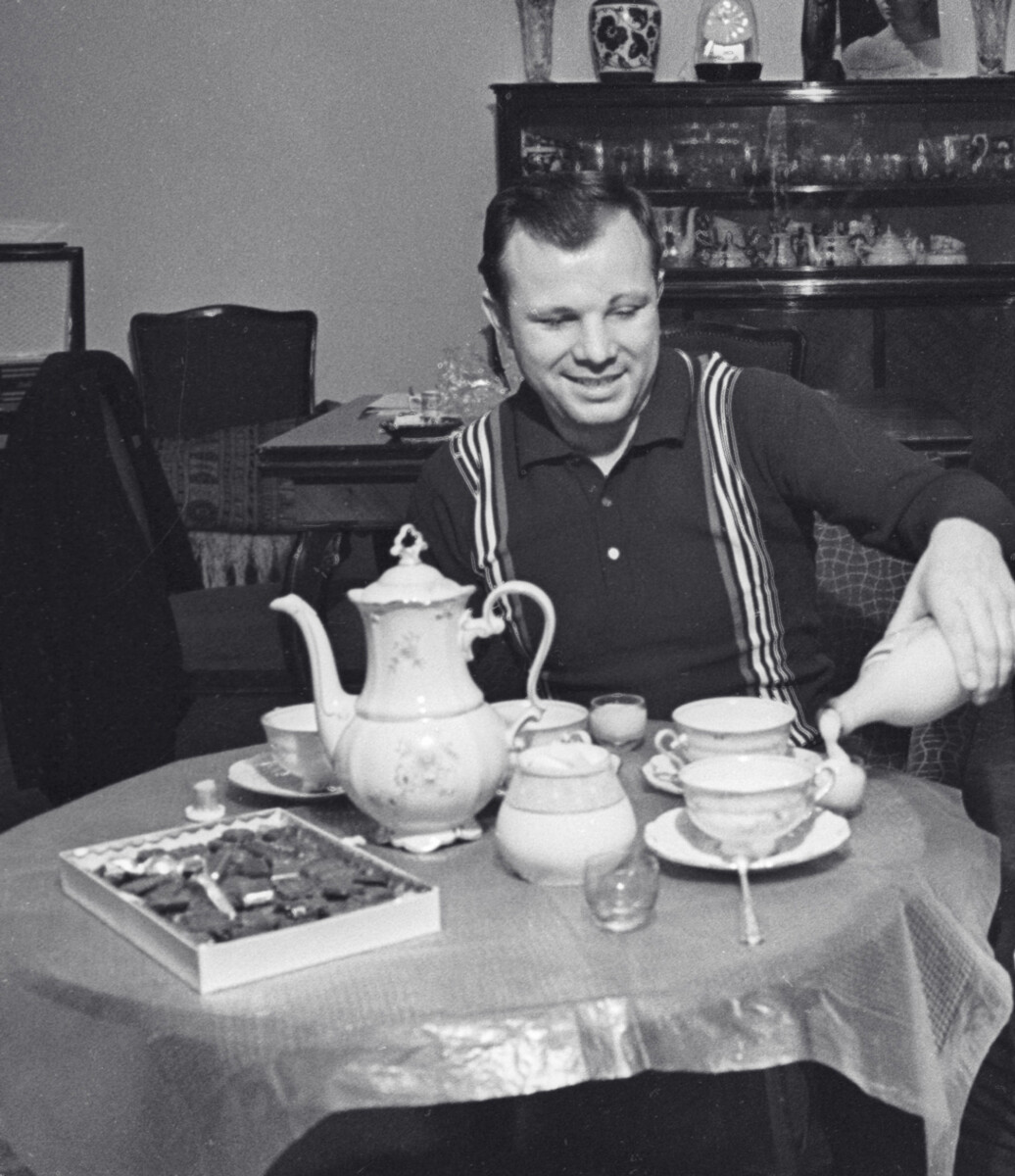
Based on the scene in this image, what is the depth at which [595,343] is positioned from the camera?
1.82 m

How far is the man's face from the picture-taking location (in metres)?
1.82

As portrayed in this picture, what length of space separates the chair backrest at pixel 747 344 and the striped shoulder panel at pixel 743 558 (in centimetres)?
125

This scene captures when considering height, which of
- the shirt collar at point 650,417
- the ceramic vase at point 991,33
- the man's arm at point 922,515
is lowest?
the man's arm at point 922,515

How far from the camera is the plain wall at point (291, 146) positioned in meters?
5.63

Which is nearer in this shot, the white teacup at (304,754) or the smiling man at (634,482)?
the white teacup at (304,754)

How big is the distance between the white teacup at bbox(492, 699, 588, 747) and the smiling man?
0.32 metres

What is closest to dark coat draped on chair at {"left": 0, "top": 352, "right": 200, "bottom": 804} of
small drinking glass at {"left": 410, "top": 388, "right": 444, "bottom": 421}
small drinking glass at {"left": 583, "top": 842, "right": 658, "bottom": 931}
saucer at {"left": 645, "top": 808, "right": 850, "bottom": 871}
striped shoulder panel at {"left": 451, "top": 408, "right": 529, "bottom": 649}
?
small drinking glass at {"left": 410, "top": 388, "right": 444, "bottom": 421}

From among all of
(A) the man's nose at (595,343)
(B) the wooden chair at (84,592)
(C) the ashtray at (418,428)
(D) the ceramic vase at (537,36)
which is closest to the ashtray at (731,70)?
(D) the ceramic vase at (537,36)

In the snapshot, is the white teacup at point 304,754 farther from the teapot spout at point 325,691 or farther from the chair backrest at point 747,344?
the chair backrest at point 747,344

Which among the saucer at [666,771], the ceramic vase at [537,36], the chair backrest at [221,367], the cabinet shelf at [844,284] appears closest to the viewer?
the saucer at [666,771]

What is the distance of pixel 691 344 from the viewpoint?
10.5 feet

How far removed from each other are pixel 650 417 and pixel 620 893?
84cm

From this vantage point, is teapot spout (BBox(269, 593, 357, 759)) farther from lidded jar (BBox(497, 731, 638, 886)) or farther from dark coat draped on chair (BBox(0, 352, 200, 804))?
dark coat draped on chair (BBox(0, 352, 200, 804))

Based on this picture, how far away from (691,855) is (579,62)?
186 inches
